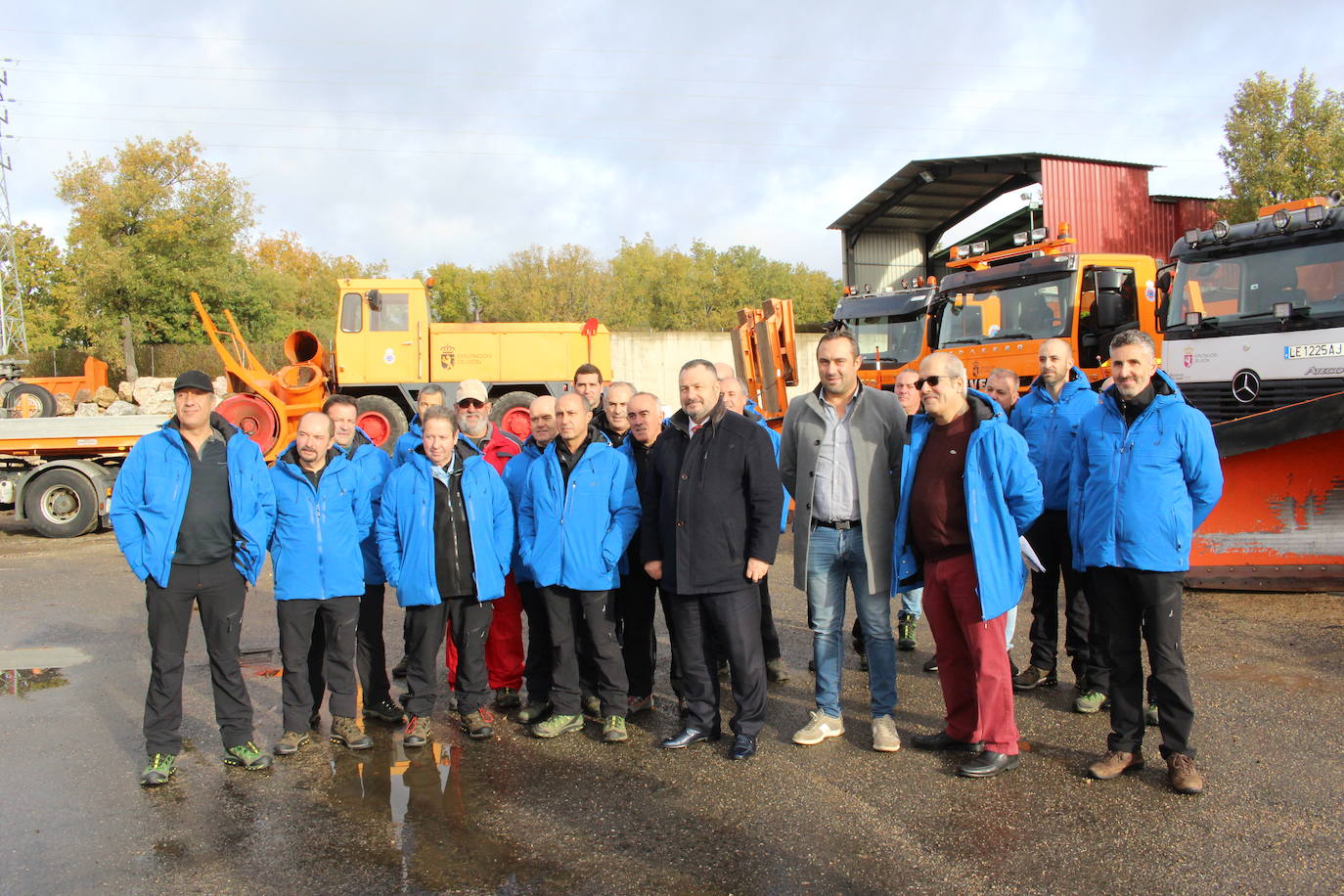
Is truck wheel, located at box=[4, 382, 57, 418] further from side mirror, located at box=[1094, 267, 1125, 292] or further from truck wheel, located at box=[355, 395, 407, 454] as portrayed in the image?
side mirror, located at box=[1094, 267, 1125, 292]

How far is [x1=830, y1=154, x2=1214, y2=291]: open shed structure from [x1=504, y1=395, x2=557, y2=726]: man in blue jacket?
1312 cm

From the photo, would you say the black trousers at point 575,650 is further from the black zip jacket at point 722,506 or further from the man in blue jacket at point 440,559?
the black zip jacket at point 722,506

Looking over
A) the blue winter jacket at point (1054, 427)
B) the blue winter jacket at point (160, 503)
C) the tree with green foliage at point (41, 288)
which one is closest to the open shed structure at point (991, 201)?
the blue winter jacket at point (1054, 427)

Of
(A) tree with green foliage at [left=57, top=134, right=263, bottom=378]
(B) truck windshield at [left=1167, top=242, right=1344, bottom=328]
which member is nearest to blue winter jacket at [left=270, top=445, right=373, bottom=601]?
(B) truck windshield at [left=1167, top=242, right=1344, bottom=328]

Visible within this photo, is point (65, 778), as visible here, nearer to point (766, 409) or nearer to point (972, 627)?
point (972, 627)

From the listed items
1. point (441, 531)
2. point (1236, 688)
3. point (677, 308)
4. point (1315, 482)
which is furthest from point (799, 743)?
point (677, 308)

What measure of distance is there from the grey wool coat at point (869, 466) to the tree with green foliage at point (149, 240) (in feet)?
101

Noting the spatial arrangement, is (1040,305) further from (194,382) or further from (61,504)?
(61,504)

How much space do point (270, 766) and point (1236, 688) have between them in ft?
16.5

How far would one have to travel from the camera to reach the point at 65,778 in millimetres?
4434

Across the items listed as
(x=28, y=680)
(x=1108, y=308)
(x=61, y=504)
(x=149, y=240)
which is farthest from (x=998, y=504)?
(x=149, y=240)

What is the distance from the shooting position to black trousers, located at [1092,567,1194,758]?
407 centimetres

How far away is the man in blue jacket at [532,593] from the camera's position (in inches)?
207

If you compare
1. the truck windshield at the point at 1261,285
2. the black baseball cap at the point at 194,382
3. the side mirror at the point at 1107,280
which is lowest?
the black baseball cap at the point at 194,382
